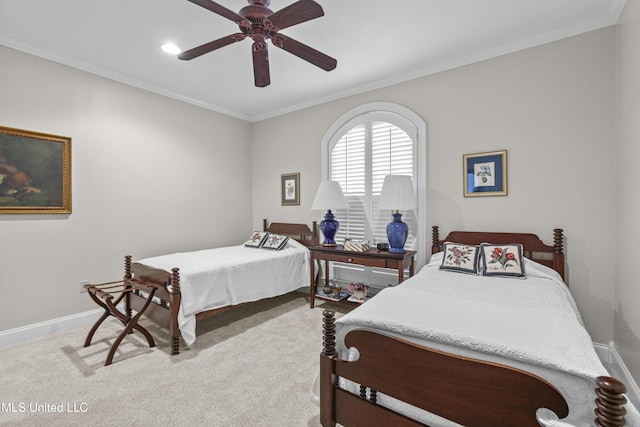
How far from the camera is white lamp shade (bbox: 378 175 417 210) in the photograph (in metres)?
3.08

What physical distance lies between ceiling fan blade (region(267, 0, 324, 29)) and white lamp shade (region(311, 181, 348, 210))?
192cm

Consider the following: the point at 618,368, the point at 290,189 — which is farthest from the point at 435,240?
the point at 290,189

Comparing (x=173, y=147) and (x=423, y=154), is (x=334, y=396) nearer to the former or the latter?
(x=423, y=154)

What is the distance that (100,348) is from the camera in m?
2.67

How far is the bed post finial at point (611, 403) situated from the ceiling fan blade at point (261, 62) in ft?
7.74

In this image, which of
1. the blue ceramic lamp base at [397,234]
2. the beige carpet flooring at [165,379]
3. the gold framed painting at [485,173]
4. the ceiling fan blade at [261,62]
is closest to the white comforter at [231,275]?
the beige carpet flooring at [165,379]

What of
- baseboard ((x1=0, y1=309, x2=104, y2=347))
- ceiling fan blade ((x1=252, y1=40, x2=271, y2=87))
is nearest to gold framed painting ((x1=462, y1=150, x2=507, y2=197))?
ceiling fan blade ((x1=252, y1=40, x2=271, y2=87))

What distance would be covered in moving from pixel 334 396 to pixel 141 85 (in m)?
3.92

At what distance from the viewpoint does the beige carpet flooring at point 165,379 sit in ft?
5.98

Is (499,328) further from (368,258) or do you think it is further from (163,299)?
(163,299)

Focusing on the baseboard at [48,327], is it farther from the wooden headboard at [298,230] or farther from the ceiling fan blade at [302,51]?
the ceiling fan blade at [302,51]

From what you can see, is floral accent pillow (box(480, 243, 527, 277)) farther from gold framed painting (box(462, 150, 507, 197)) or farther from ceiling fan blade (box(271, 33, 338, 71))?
ceiling fan blade (box(271, 33, 338, 71))

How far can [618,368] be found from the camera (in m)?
2.31

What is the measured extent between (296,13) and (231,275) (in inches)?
91.3
